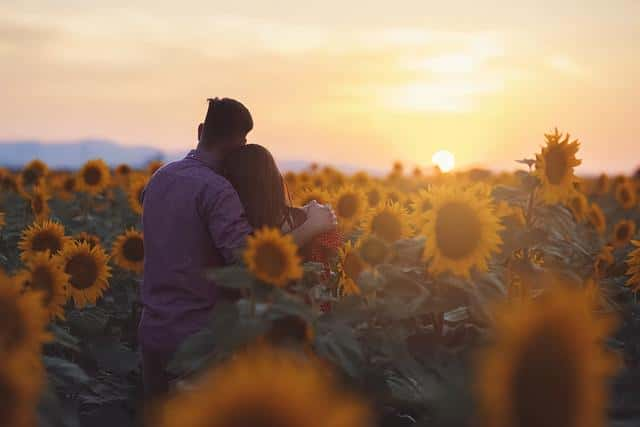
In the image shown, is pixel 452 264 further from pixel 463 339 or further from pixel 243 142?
pixel 243 142

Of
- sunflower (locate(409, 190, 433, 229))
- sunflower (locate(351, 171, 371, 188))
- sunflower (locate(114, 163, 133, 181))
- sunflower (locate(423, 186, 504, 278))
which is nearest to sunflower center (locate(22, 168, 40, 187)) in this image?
sunflower (locate(114, 163, 133, 181))

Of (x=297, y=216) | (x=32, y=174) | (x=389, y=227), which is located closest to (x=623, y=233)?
(x=389, y=227)

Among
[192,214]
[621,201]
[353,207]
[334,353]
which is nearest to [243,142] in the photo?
[192,214]

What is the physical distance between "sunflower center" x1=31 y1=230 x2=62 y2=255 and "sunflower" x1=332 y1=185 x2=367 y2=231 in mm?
2380

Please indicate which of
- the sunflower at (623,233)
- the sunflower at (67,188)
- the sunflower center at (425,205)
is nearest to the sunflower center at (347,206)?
the sunflower center at (425,205)

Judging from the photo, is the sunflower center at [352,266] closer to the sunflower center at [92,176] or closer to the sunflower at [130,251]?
the sunflower at [130,251]

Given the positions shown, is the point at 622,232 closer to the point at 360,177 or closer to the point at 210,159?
the point at 210,159

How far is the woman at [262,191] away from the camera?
4.05m

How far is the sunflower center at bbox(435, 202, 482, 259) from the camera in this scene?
308cm

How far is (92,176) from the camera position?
10.8 metres

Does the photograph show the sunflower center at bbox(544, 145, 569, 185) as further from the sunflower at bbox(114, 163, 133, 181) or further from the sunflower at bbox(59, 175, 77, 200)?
the sunflower at bbox(114, 163, 133, 181)

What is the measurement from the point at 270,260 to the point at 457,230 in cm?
86

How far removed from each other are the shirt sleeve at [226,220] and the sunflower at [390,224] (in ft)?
2.33

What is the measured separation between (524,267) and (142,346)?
2.11m
